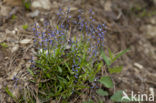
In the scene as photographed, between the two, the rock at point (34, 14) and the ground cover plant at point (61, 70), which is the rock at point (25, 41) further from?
the rock at point (34, 14)

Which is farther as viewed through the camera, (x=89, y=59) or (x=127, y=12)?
(x=127, y=12)

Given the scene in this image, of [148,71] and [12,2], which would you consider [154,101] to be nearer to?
[148,71]

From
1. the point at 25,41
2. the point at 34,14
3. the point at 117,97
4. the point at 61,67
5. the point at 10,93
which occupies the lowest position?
the point at 117,97

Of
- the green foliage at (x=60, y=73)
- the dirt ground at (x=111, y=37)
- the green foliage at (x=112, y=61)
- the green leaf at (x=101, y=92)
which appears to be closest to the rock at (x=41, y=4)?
the dirt ground at (x=111, y=37)

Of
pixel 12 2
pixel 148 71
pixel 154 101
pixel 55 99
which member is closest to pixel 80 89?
pixel 55 99

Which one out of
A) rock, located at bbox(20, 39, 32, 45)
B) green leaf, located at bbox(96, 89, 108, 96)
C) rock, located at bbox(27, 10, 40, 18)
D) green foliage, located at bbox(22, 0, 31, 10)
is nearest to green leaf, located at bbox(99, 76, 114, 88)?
green leaf, located at bbox(96, 89, 108, 96)

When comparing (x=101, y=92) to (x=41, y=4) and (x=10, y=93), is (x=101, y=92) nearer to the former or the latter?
(x=10, y=93)

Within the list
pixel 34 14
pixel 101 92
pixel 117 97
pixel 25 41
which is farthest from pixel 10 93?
pixel 34 14

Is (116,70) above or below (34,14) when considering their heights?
below
